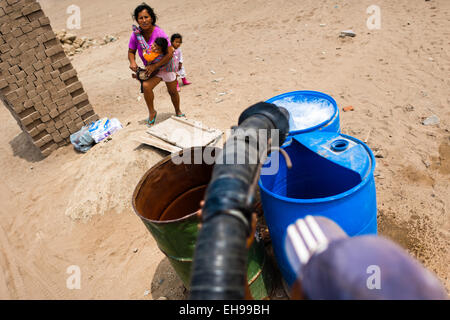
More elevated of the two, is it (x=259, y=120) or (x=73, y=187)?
(x=259, y=120)

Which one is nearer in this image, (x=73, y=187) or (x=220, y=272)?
(x=220, y=272)

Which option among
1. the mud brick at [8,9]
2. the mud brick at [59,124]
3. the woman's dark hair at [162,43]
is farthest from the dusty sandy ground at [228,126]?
the mud brick at [8,9]

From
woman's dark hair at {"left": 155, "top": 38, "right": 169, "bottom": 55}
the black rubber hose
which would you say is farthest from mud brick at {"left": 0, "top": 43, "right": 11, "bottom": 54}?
the black rubber hose

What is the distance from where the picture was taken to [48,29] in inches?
200

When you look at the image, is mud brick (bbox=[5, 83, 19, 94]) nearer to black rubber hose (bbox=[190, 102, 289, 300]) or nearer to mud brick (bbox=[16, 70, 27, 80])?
mud brick (bbox=[16, 70, 27, 80])

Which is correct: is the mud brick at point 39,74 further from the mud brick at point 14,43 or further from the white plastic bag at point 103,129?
the white plastic bag at point 103,129

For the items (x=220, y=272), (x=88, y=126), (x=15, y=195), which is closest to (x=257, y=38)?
(x=88, y=126)

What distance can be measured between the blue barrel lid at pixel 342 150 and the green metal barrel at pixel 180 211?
806 millimetres

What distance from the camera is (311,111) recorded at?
2639 millimetres

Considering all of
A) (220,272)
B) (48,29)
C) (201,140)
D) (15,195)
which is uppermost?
(48,29)

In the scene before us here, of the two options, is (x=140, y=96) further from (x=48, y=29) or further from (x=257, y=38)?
(x=257, y=38)

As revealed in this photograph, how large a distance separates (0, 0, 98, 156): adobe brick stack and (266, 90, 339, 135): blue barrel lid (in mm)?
4283

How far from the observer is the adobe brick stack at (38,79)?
15.7 ft

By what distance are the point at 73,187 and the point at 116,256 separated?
167 centimetres
